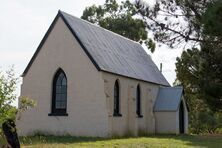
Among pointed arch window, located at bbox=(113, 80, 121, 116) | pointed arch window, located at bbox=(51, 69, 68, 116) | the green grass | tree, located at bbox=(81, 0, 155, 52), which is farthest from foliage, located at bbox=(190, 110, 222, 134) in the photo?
the green grass

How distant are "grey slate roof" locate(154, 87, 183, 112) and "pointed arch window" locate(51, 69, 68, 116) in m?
9.93

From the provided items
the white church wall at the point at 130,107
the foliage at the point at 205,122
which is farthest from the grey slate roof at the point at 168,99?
the foliage at the point at 205,122

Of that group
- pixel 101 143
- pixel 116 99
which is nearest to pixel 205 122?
pixel 116 99

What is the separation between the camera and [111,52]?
30.8 metres

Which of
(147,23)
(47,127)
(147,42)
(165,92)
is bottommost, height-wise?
(47,127)

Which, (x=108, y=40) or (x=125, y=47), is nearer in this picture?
(x=108, y=40)

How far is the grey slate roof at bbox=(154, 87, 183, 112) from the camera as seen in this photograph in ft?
117

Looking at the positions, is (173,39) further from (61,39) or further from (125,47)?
(125,47)

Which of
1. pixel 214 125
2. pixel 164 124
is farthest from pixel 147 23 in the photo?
pixel 214 125

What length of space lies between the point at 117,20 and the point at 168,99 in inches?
700

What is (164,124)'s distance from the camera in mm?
→ 35688

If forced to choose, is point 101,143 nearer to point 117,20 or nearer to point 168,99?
point 168,99

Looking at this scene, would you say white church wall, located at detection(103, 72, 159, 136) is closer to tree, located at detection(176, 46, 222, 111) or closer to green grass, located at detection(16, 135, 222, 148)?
green grass, located at detection(16, 135, 222, 148)

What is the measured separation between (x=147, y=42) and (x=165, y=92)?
1625 centimetres
